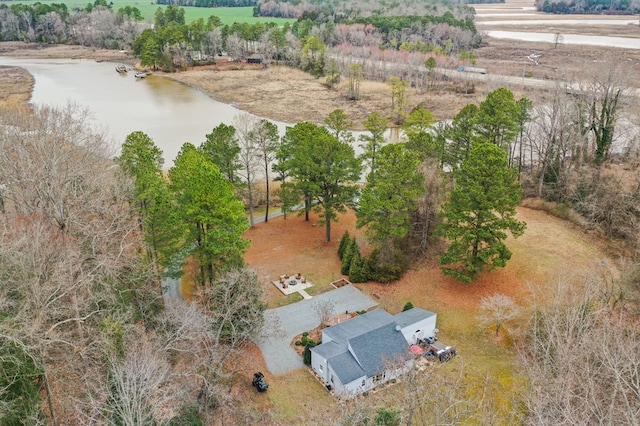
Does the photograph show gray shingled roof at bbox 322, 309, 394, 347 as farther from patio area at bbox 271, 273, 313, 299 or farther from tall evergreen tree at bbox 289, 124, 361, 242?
tall evergreen tree at bbox 289, 124, 361, 242

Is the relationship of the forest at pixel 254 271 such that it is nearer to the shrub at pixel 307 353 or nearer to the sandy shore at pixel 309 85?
the shrub at pixel 307 353

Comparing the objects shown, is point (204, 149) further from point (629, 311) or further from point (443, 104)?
point (443, 104)

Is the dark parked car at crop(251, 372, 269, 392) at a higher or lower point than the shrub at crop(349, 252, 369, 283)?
lower

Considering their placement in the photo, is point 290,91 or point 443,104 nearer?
point 443,104

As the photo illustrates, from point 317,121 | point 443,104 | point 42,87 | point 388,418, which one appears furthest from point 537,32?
point 388,418

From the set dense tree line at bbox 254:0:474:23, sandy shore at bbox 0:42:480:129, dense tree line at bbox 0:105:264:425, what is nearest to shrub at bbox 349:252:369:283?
dense tree line at bbox 0:105:264:425

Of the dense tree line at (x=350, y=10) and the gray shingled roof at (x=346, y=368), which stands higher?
the dense tree line at (x=350, y=10)

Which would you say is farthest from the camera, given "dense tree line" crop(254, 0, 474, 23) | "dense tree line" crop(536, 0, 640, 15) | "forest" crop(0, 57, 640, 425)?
"dense tree line" crop(536, 0, 640, 15)

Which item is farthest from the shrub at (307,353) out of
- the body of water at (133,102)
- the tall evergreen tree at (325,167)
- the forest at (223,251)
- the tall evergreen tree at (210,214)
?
the body of water at (133,102)
